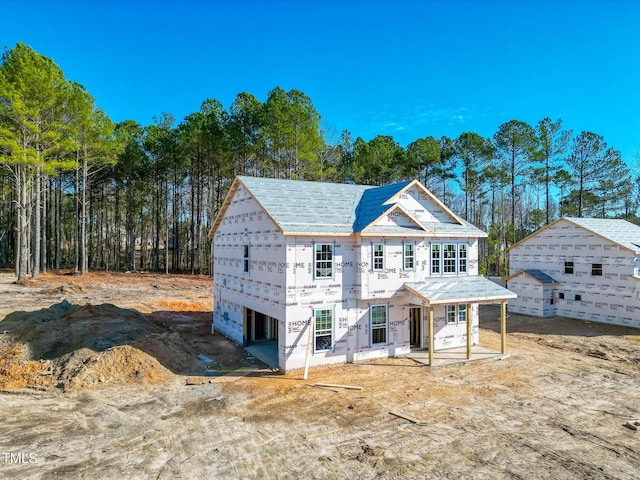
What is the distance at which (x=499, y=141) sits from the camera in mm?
40875

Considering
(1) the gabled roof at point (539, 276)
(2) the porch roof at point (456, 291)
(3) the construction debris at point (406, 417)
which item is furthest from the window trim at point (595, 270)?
(3) the construction debris at point (406, 417)

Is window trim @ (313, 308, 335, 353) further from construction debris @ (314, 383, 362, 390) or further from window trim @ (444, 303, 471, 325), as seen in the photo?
window trim @ (444, 303, 471, 325)

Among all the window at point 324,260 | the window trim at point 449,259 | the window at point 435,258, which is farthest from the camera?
the window trim at point 449,259

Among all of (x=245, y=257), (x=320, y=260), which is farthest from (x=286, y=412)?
(x=245, y=257)

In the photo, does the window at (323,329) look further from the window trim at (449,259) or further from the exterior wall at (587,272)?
the exterior wall at (587,272)

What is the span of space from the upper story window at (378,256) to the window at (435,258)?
2749mm

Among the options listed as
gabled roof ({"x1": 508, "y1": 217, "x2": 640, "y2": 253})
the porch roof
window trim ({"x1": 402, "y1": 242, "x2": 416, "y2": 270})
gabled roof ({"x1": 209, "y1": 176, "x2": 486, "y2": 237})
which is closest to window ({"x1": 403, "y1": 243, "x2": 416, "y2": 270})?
window trim ({"x1": 402, "y1": 242, "x2": 416, "y2": 270})

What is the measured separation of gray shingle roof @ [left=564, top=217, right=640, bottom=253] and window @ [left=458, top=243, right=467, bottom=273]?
12798 mm

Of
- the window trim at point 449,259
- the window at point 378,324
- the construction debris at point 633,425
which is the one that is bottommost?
the construction debris at point 633,425

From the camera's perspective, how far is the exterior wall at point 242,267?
15.1 m

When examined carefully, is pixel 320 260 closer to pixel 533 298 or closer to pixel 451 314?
pixel 451 314

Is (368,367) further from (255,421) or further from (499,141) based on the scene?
(499,141)

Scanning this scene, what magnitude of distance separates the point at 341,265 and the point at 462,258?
6.38m

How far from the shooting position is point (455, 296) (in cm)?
1563
